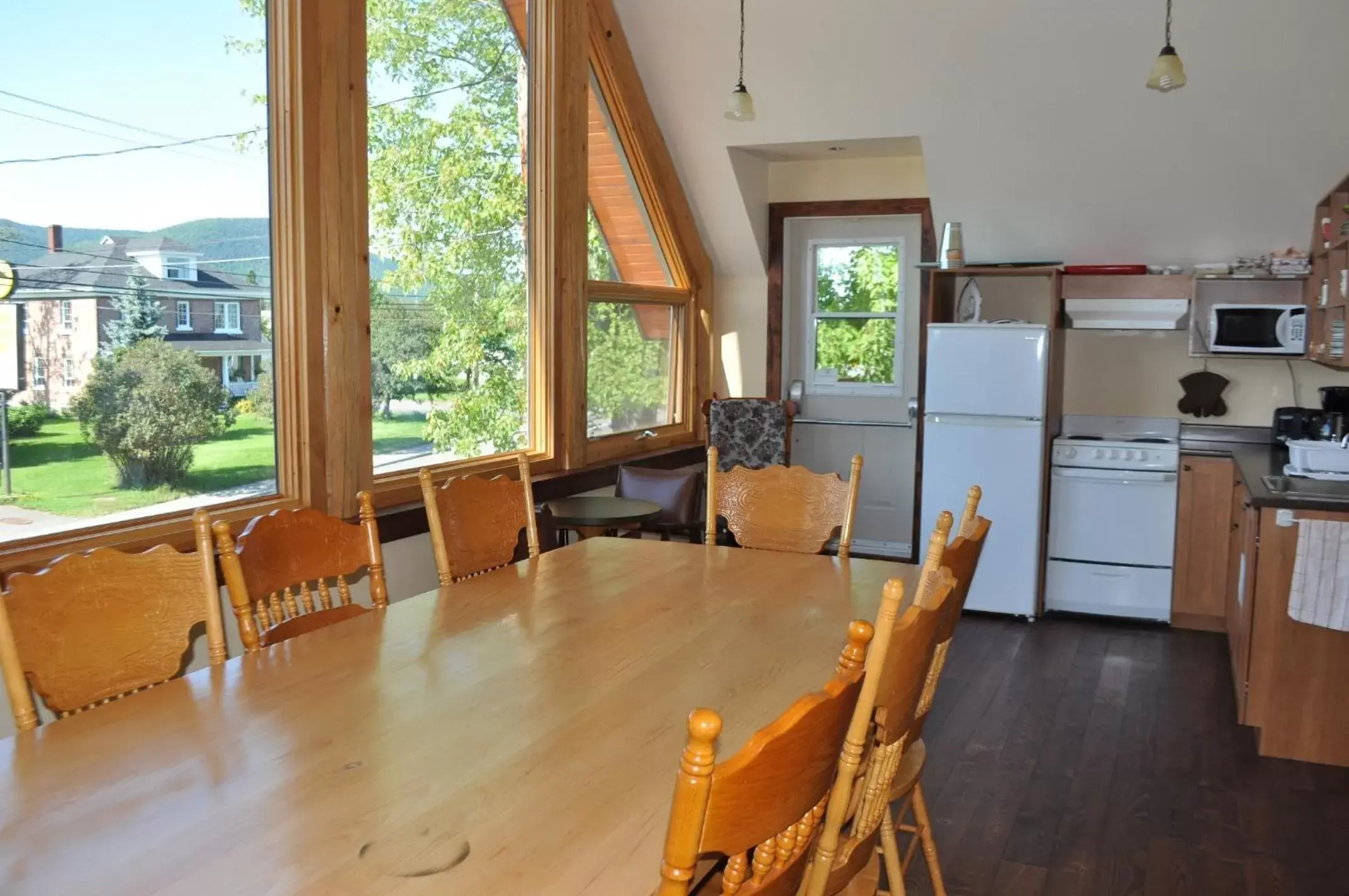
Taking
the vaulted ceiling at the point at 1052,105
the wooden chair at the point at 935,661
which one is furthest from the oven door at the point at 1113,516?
the wooden chair at the point at 935,661

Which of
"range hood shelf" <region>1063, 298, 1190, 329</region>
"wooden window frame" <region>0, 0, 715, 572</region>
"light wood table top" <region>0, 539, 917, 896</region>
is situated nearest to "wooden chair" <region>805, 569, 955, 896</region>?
"light wood table top" <region>0, 539, 917, 896</region>

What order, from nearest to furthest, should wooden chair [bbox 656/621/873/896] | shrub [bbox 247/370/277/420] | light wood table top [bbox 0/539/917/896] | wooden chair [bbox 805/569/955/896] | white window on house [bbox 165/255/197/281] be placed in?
wooden chair [bbox 656/621/873/896] < light wood table top [bbox 0/539/917/896] < wooden chair [bbox 805/569/955/896] < white window on house [bbox 165/255/197/281] < shrub [bbox 247/370/277/420]

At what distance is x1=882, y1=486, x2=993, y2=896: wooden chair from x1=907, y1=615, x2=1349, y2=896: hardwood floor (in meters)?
0.41

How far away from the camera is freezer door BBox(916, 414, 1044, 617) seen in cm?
554

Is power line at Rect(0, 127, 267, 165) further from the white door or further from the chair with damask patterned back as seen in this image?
the white door

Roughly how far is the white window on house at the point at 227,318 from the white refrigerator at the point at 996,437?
133 inches

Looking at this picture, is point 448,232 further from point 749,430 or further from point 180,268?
point 749,430

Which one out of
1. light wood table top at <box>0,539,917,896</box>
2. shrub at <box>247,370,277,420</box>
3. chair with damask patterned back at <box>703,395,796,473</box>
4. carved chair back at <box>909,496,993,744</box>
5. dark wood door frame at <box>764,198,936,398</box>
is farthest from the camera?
dark wood door frame at <box>764,198,936,398</box>

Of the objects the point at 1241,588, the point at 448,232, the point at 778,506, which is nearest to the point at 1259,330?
the point at 1241,588

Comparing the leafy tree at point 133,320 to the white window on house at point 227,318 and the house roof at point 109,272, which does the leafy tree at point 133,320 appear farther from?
the white window on house at point 227,318

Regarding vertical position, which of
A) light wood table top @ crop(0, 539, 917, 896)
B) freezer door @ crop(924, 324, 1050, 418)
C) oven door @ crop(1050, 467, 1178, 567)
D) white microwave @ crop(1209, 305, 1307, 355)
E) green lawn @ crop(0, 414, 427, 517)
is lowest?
oven door @ crop(1050, 467, 1178, 567)

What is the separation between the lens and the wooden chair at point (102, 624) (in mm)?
→ 1812

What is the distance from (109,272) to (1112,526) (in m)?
4.50

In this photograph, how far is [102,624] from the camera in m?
1.94
